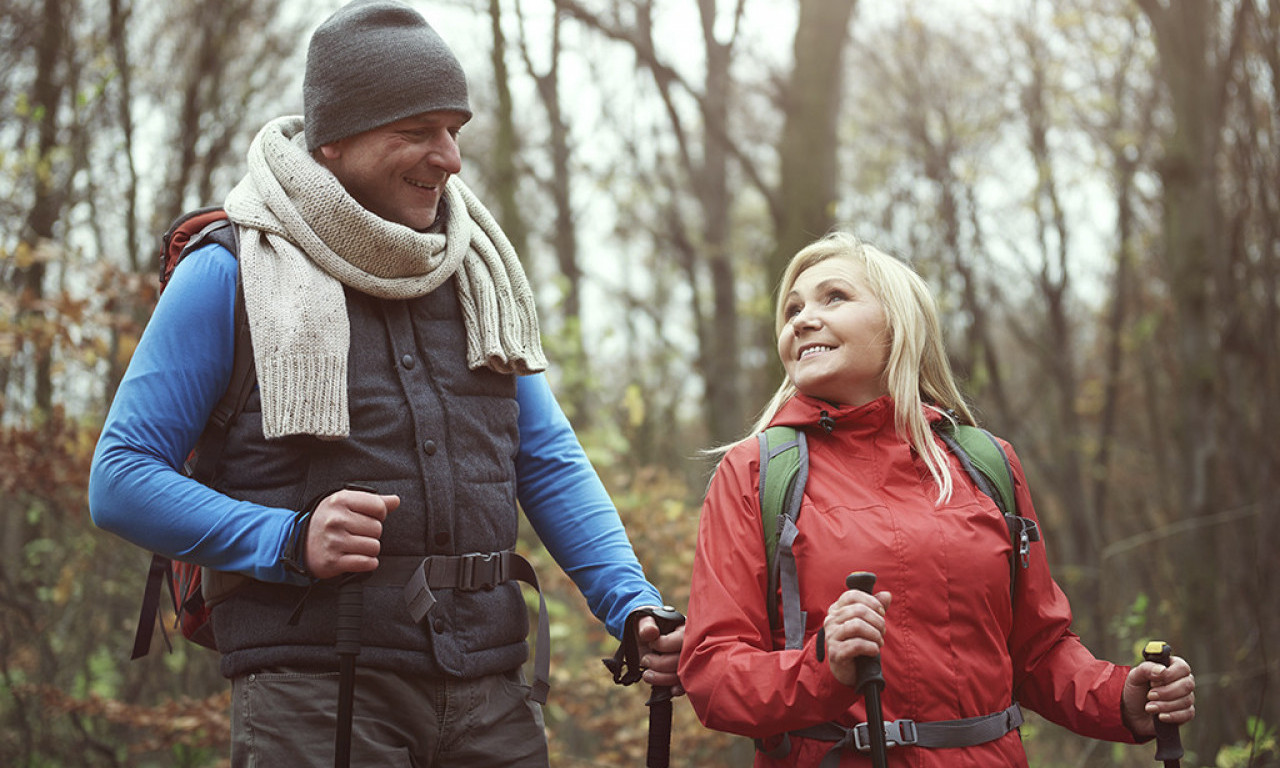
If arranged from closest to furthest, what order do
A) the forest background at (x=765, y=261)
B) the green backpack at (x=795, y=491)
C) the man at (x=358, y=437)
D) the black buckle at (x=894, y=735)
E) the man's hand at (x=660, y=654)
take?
the man at (x=358, y=437) < the black buckle at (x=894, y=735) < the green backpack at (x=795, y=491) < the man's hand at (x=660, y=654) < the forest background at (x=765, y=261)

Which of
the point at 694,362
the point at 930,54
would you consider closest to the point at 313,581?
the point at 930,54

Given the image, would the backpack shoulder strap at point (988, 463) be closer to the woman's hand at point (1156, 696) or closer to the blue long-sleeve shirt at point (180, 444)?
the woman's hand at point (1156, 696)

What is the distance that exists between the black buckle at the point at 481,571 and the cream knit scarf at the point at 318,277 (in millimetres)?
393

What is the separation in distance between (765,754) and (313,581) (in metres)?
1.07

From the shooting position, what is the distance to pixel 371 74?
2654 millimetres

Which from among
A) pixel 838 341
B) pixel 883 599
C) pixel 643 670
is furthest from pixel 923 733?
pixel 838 341

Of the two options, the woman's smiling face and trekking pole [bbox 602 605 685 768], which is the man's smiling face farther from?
trekking pole [bbox 602 605 685 768]

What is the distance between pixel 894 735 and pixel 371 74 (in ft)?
6.01

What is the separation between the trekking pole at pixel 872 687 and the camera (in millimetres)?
2305

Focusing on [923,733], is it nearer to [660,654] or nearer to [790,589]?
[790,589]

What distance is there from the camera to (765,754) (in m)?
2.65

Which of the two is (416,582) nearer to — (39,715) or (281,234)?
(281,234)

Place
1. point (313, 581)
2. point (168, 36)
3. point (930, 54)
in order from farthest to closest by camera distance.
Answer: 1. point (930, 54)
2. point (168, 36)
3. point (313, 581)

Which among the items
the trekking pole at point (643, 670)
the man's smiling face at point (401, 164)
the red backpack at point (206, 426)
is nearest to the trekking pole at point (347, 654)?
the red backpack at point (206, 426)
